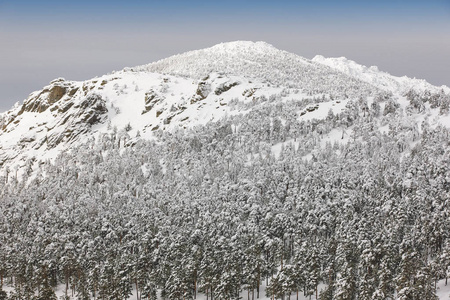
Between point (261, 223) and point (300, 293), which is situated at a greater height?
point (261, 223)

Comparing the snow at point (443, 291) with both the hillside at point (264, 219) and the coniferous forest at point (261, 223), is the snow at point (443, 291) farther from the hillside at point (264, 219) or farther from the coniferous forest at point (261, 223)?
the coniferous forest at point (261, 223)

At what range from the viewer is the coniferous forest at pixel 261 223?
80188mm

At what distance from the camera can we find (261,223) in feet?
343

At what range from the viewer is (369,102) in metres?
188

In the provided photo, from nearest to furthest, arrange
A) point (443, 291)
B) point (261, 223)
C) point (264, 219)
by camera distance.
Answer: point (443, 291) → point (264, 219) → point (261, 223)

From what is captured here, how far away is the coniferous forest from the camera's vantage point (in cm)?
8019

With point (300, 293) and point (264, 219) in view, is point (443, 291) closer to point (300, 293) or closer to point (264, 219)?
point (300, 293)

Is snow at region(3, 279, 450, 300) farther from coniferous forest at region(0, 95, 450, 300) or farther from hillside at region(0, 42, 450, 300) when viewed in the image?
coniferous forest at region(0, 95, 450, 300)

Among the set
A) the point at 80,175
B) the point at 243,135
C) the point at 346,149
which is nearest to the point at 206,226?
the point at 346,149

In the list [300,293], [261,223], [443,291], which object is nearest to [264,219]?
[261,223]

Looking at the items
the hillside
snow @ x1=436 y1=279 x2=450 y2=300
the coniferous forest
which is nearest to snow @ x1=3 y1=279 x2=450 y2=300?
snow @ x1=436 y1=279 x2=450 y2=300

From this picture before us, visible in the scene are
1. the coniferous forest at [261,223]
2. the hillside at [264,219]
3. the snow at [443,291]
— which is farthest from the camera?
the hillside at [264,219]

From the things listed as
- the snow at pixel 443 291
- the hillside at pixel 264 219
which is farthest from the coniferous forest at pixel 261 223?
the snow at pixel 443 291

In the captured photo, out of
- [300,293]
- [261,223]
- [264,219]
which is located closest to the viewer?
[300,293]
